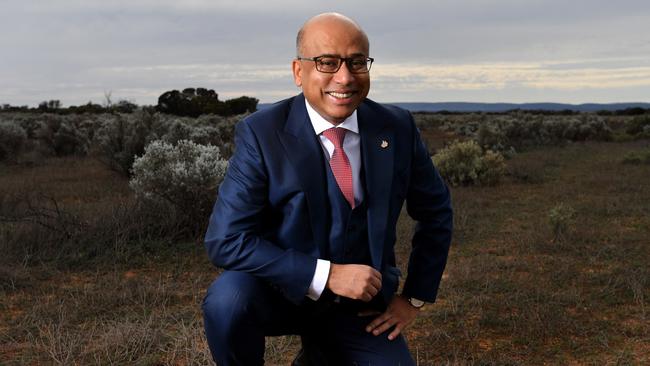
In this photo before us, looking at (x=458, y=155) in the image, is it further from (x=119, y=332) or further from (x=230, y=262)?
(x=230, y=262)

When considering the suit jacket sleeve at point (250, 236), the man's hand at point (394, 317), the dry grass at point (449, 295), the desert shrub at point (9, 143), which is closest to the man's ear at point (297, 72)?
the suit jacket sleeve at point (250, 236)

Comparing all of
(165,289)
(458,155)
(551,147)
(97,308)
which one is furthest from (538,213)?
(551,147)

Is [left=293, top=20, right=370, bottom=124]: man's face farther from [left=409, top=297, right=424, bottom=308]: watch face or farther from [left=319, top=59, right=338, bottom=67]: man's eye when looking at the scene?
[left=409, top=297, right=424, bottom=308]: watch face

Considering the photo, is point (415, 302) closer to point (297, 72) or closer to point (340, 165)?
point (340, 165)

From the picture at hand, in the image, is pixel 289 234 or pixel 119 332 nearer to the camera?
pixel 289 234

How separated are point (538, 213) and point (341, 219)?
6.83 m

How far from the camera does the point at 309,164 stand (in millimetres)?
2344

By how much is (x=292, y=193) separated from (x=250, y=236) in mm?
215

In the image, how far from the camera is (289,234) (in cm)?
241

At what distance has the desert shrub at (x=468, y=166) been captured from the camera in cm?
1153

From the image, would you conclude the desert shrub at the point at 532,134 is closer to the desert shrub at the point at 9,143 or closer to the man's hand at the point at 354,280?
the desert shrub at the point at 9,143

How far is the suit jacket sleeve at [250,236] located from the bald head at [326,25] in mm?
374

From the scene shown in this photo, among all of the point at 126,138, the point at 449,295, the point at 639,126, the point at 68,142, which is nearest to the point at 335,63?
the point at 449,295

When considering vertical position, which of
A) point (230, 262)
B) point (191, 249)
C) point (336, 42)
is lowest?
point (191, 249)
